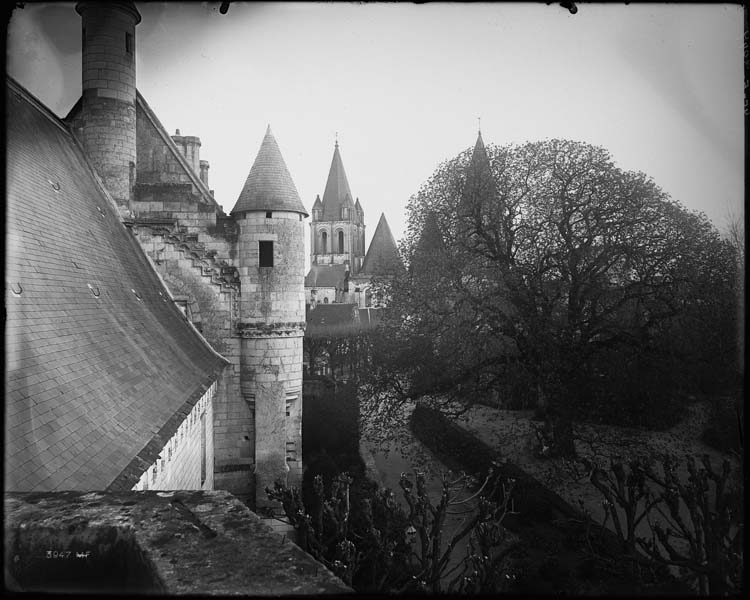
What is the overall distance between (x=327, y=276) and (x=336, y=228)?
6.96 m

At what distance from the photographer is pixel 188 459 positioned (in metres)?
8.80

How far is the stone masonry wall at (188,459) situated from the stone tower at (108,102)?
552 centimetres

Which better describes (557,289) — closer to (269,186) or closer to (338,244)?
(269,186)

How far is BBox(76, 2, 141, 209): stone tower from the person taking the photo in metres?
12.6

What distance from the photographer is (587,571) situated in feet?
36.4

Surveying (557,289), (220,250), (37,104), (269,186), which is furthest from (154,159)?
(557,289)

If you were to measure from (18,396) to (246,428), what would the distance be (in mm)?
9132

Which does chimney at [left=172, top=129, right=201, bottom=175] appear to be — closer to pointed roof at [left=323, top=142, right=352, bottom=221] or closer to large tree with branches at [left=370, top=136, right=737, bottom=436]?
large tree with branches at [left=370, top=136, right=737, bottom=436]

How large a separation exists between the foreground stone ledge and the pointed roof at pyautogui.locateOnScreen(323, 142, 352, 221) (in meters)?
69.1

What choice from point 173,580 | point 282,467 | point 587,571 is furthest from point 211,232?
point 173,580

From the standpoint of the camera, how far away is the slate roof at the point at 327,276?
236ft

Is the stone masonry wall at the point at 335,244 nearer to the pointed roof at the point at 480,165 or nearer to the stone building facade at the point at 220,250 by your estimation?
the pointed roof at the point at 480,165

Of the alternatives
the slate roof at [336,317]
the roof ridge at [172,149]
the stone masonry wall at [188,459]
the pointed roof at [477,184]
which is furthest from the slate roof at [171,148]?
the slate roof at [336,317]

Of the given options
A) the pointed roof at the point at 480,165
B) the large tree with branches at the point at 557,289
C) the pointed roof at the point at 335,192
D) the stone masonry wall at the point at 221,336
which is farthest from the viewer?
the pointed roof at the point at 335,192
